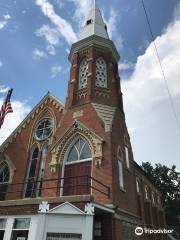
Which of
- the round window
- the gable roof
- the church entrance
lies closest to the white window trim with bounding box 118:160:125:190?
the church entrance

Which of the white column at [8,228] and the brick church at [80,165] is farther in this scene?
the white column at [8,228]

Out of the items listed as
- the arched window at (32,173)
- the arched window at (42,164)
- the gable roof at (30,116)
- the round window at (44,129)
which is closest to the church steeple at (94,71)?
the gable roof at (30,116)

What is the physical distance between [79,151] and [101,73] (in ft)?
23.0

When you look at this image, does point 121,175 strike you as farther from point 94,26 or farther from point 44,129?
point 94,26

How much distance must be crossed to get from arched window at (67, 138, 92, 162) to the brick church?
0.21 ft

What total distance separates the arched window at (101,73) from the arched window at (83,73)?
2.95 ft

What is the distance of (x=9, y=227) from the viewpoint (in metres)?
10.8

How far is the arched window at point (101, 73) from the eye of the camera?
18.6 m

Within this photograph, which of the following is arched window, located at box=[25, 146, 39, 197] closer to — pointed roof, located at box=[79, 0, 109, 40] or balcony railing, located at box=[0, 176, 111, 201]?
balcony railing, located at box=[0, 176, 111, 201]

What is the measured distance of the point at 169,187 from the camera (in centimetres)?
4866

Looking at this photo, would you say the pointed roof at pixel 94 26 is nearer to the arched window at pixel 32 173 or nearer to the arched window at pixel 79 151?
the arched window at pixel 79 151

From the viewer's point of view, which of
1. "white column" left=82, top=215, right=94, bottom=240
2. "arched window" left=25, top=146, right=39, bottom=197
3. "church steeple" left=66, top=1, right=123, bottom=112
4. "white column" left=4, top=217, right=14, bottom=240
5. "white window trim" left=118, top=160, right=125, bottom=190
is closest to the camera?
"white column" left=82, top=215, right=94, bottom=240

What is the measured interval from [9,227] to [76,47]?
14722mm

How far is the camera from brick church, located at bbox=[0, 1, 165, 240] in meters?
10.1
